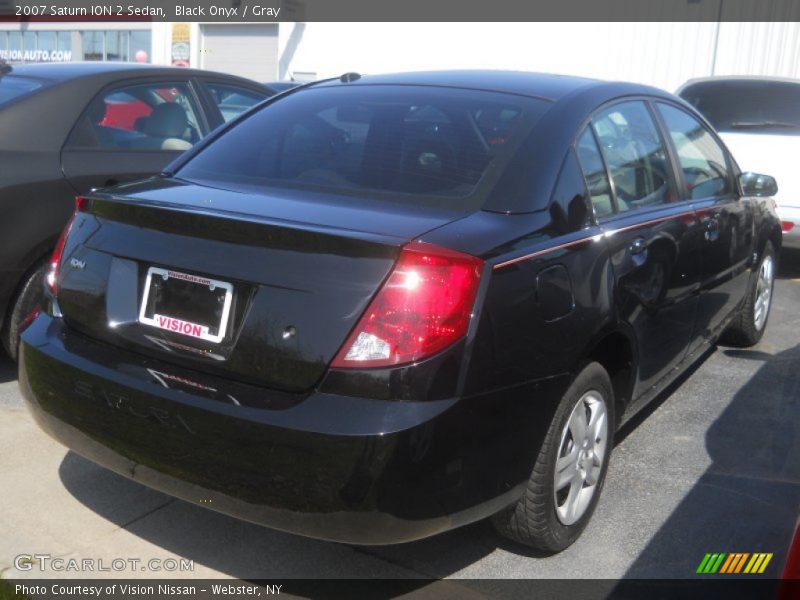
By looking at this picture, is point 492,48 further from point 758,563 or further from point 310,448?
point 310,448

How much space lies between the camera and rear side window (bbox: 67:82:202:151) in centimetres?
493

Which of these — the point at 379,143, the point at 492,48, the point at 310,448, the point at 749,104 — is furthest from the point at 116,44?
the point at 310,448

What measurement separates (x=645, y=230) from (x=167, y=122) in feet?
9.95

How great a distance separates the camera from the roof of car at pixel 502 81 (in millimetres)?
3605

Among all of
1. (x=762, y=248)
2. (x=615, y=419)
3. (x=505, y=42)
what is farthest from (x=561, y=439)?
(x=505, y=42)

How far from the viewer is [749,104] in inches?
341

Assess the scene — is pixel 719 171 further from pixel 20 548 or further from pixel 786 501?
pixel 20 548

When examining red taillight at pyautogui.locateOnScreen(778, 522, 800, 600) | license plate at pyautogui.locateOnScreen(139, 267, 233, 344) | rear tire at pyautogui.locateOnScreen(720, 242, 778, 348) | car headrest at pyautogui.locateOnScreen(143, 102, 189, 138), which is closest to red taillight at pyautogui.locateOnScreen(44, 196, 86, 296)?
license plate at pyautogui.locateOnScreen(139, 267, 233, 344)

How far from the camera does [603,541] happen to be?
11.2ft

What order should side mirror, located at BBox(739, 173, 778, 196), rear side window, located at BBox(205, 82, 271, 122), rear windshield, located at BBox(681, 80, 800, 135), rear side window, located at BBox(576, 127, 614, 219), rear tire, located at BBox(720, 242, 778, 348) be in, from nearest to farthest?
rear side window, located at BBox(576, 127, 614, 219), side mirror, located at BBox(739, 173, 778, 196), rear tire, located at BBox(720, 242, 778, 348), rear side window, located at BBox(205, 82, 271, 122), rear windshield, located at BBox(681, 80, 800, 135)

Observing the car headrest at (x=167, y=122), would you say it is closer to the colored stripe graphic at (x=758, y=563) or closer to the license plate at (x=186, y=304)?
the license plate at (x=186, y=304)

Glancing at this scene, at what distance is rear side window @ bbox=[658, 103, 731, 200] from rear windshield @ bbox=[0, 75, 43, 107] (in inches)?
124

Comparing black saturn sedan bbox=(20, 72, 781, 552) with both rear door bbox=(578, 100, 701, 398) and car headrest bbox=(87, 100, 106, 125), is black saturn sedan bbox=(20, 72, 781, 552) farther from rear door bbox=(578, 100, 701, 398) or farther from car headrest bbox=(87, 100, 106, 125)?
car headrest bbox=(87, 100, 106, 125)

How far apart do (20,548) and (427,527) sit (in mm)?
1501
